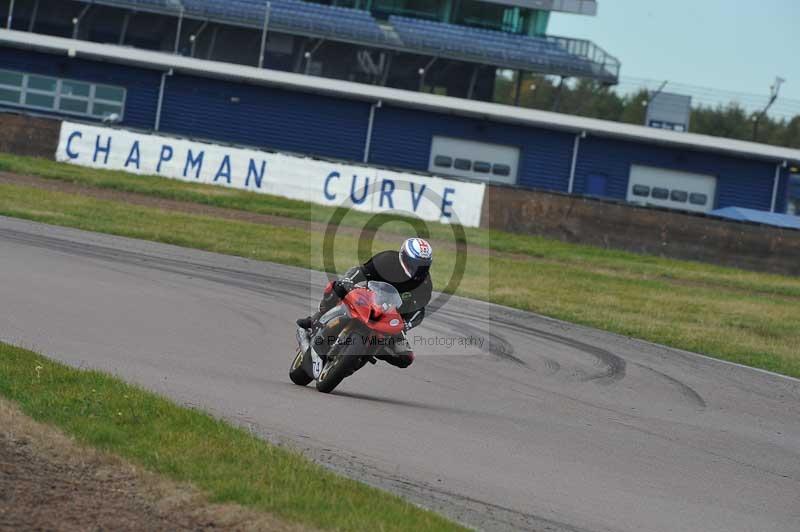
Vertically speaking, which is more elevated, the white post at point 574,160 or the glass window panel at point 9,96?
the white post at point 574,160

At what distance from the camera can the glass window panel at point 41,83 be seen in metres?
43.5

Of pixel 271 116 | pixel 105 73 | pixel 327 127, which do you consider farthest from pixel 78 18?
pixel 327 127

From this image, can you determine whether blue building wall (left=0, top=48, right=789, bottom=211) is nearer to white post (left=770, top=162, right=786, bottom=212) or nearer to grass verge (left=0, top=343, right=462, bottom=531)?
white post (left=770, top=162, right=786, bottom=212)

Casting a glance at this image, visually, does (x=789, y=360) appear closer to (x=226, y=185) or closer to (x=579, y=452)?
(x=579, y=452)

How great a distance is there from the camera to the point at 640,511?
741 centimetres

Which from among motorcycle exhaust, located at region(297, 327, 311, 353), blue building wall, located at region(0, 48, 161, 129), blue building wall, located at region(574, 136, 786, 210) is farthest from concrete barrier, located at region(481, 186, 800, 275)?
motorcycle exhaust, located at region(297, 327, 311, 353)

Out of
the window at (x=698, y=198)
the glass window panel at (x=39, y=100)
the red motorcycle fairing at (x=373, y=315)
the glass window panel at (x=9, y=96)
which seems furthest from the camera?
the window at (x=698, y=198)

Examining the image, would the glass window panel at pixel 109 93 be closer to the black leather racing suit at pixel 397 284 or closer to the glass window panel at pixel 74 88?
the glass window panel at pixel 74 88

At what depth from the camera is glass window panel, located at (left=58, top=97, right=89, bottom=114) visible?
143 ft

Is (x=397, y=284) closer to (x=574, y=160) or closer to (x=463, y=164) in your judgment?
(x=463, y=164)

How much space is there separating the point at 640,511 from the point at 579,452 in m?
1.72

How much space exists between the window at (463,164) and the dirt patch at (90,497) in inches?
1450

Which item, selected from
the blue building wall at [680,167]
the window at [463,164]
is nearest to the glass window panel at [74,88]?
the window at [463,164]

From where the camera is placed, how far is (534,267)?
26922mm
